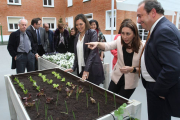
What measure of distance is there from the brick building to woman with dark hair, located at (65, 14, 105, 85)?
10.7m

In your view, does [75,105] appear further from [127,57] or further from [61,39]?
[61,39]

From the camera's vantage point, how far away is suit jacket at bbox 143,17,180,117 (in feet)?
3.64

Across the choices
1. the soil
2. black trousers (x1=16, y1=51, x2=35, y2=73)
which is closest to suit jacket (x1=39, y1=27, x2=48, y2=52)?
black trousers (x1=16, y1=51, x2=35, y2=73)

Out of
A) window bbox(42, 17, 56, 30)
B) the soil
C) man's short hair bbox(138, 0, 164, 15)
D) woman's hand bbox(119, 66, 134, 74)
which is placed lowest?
the soil

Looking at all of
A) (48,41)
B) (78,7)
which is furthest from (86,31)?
(78,7)

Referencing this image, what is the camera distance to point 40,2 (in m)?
18.0

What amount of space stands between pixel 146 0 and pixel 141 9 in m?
0.08

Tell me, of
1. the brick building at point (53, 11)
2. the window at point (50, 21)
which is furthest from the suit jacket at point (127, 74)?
the window at point (50, 21)

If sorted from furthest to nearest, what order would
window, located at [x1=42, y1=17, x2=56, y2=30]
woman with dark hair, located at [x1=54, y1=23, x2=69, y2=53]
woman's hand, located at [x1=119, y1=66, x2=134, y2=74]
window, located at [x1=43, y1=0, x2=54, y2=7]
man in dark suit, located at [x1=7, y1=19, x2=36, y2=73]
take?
window, located at [x1=42, y1=17, x2=56, y2=30]
window, located at [x1=43, y1=0, x2=54, y2=7]
woman with dark hair, located at [x1=54, y1=23, x2=69, y2=53]
man in dark suit, located at [x1=7, y1=19, x2=36, y2=73]
woman's hand, located at [x1=119, y1=66, x2=134, y2=74]

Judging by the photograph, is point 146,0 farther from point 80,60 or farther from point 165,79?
point 80,60

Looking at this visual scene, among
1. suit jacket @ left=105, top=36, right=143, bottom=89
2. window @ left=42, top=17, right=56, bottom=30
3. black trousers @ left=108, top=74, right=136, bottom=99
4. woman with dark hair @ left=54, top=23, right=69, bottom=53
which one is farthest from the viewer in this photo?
window @ left=42, top=17, right=56, bottom=30

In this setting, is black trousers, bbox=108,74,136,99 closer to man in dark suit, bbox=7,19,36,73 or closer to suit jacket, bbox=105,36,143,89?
suit jacket, bbox=105,36,143,89

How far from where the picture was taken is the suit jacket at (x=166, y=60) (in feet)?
3.64

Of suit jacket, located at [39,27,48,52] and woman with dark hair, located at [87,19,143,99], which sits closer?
woman with dark hair, located at [87,19,143,99]
